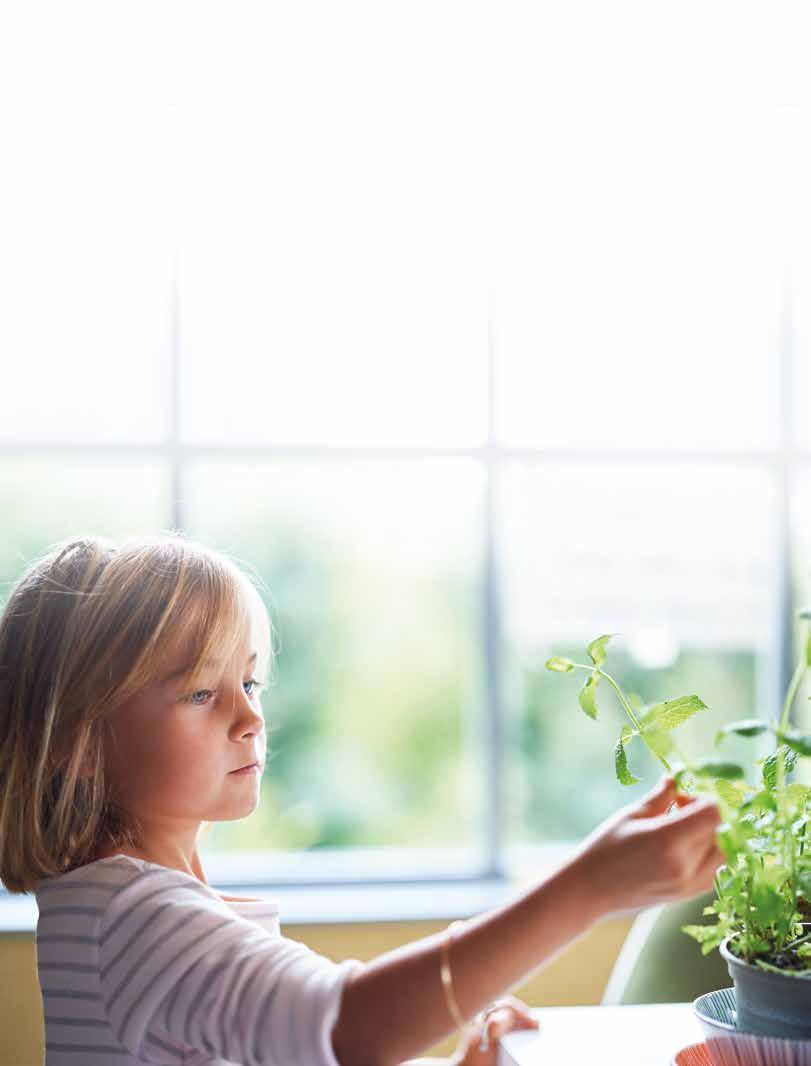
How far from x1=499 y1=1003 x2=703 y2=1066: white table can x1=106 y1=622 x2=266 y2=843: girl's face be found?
38 cm

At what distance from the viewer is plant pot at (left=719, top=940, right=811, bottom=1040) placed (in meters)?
0.96

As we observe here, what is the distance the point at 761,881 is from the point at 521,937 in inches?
7.9

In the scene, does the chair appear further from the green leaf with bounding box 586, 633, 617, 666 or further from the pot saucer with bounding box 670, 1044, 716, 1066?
the green leaf with bounding box 586, 633, 617, 666

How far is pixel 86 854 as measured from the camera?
1210 mm

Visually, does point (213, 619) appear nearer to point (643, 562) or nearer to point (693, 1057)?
point (693, 1057)

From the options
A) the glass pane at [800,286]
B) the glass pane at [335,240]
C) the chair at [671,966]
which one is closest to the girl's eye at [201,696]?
the chair at [671,966]

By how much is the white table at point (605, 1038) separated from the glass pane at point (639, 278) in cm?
130

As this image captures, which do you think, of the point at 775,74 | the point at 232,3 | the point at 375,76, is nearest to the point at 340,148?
the point at 375,76

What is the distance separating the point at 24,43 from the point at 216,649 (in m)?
1.56

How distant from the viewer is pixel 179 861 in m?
1.27

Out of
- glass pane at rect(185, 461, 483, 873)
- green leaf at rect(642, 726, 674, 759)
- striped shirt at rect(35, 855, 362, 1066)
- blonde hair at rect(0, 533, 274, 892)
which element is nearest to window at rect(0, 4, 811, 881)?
blonde hair at rect(0, 533, 274, 892)

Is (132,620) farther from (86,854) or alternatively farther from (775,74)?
(775,74)

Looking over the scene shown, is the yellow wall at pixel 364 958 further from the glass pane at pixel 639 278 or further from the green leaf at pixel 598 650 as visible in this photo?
the green leaf at pixel 598 650

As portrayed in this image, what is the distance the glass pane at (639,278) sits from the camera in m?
2.45
